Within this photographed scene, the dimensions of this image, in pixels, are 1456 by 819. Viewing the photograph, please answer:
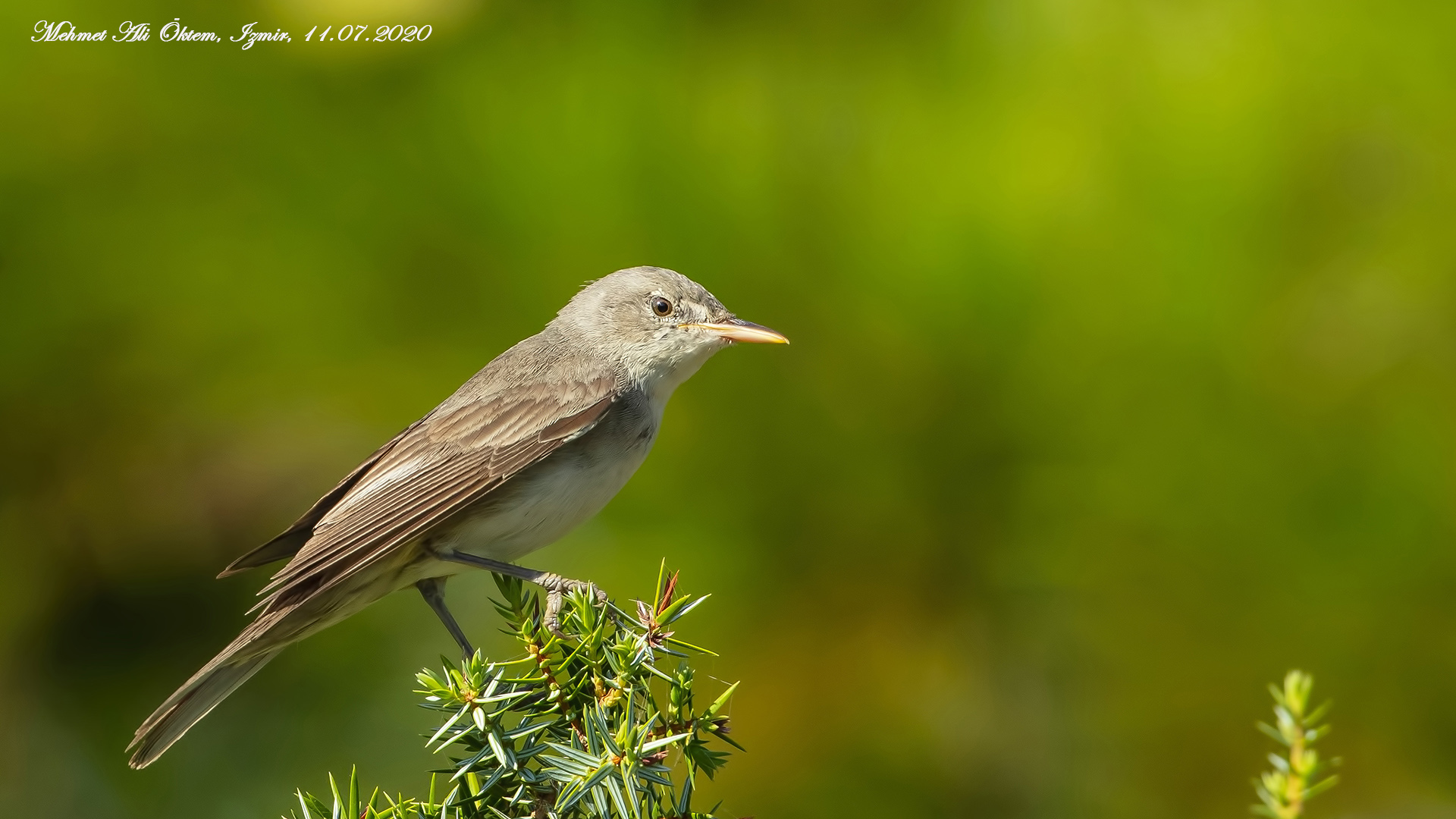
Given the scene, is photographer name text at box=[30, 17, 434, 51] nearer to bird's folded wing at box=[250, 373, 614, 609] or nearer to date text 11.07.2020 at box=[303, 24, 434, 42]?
date text 11.07.2020 at box=[303, 24, 434, 42]

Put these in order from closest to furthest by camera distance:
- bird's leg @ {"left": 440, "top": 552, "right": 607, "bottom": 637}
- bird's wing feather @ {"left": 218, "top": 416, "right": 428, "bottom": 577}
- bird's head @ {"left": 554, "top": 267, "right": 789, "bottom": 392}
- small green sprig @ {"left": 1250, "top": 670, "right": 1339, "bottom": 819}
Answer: small green sprig @ {"left": 1250, "top": 670, "right": 1339, "bottom": 819} < bird's leg @ {"left": 440, "top": 552, "right": 607, "bottom": 637} < bird's wing feather @ {"left": 218, "top": 416, "right": 428, "bottom": 577} < bird's head @ {"left": 554, "top": 267, "right": 789, "bottom": 392}

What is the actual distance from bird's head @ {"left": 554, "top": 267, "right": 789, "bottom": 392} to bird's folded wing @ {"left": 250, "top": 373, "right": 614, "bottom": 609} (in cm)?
21

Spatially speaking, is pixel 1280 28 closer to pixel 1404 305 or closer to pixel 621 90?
pixel 1404 305

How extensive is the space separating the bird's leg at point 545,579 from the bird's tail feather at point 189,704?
0.57 metres

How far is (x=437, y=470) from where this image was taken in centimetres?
307

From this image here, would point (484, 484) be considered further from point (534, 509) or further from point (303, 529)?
point (303, 529)

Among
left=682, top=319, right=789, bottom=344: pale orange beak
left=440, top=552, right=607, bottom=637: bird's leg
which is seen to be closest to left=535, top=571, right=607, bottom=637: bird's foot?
left=440, top=552, right=607, bottom=637: bird's leg

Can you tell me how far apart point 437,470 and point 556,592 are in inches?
20.3

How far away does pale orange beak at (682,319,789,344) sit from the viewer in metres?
3.28

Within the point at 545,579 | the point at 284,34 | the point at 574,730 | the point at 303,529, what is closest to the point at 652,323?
the point at 545,579

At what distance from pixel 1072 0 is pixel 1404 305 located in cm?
147

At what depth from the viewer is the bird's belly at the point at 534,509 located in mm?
3072

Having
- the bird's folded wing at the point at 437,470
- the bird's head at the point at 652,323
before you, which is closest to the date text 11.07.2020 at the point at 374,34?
the bird's head at the point at 652,323

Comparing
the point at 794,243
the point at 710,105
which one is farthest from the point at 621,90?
the point at 794,243
